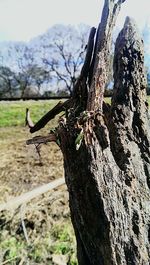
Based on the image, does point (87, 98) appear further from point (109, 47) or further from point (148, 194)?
point (148, 194)

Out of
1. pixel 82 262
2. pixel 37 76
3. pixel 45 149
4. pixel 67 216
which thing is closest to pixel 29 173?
pixel 45 149

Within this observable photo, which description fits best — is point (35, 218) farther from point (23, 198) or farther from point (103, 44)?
point (103, 44)

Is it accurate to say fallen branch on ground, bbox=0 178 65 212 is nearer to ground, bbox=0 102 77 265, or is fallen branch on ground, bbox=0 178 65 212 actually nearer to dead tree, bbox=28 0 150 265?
ground, bbox=0 102 77 265

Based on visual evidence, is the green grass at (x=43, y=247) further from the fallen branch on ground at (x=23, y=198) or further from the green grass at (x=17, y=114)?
the green grass at (x=17, y=114)

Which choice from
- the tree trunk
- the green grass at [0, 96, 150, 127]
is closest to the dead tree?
the tree trunk

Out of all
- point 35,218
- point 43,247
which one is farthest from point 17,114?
point 43,247
